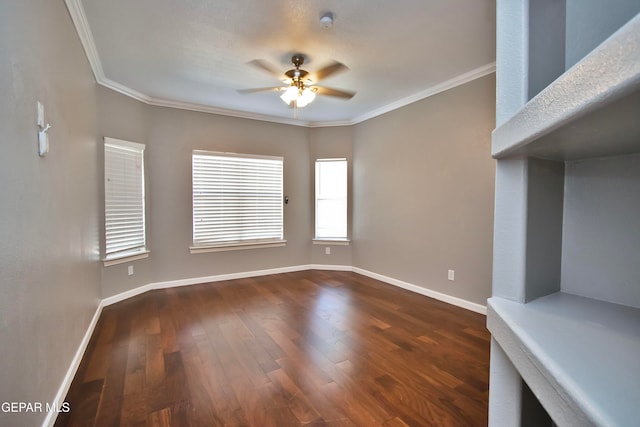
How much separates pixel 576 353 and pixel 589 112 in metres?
0.39

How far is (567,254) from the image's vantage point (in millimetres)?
780

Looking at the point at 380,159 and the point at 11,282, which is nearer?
the point at 11,282

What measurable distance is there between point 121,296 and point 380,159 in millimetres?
3929

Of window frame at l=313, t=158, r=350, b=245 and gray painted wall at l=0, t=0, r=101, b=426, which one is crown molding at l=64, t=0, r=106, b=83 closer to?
gray painted wall at l=0, t=0, r=101, b=426

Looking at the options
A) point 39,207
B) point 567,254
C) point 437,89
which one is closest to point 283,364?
point 39,207

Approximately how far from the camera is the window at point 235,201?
4.40 metres

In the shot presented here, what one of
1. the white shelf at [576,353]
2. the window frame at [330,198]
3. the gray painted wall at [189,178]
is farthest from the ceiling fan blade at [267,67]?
the white shelf at [576,353]

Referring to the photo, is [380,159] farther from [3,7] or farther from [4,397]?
[4,397]

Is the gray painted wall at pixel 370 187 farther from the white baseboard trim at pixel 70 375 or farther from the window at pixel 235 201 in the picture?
the white baseboard trim at pixel 70 375

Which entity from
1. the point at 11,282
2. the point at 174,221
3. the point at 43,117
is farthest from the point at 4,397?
the point at 174,221

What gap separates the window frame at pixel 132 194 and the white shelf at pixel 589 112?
395cm

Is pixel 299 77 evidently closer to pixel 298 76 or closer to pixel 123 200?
pixel 298 76

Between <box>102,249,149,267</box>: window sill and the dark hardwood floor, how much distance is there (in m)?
0.51

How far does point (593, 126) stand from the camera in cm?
48
